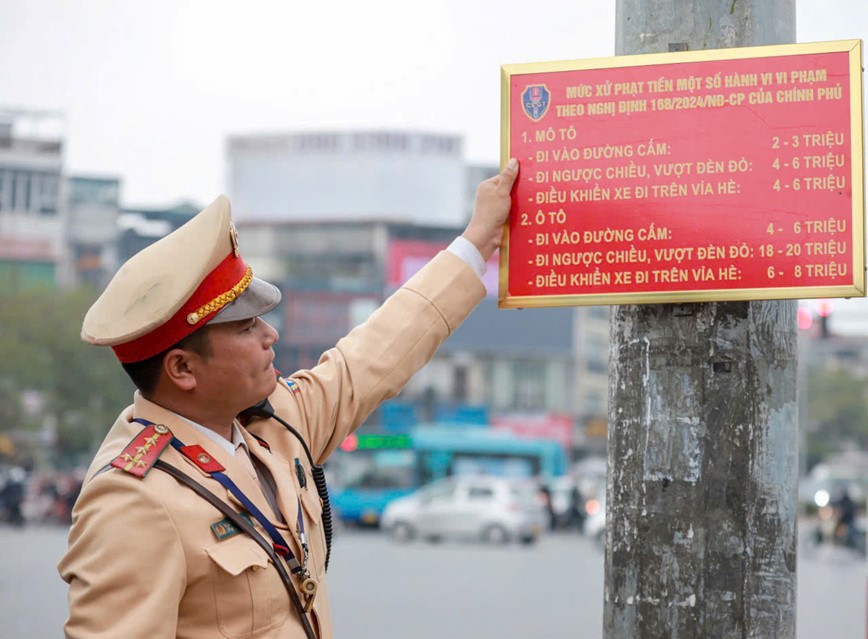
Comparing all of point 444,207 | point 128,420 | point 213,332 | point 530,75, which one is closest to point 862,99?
point 530,75

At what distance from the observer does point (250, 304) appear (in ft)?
7.92

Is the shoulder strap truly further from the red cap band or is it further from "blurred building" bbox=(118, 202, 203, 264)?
"blurred building" bbox=(118, 202, 203, 264)

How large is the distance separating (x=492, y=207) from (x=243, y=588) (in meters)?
0.97

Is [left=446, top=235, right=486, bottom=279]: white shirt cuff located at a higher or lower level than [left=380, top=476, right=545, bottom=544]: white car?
higher

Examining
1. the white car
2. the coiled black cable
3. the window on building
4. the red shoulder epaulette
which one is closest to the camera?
the red shoulder epaulette

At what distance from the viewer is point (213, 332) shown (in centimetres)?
Answer: 238

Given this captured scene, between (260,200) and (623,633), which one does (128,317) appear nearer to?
(623,633)

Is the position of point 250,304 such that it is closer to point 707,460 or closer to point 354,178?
point 707,460

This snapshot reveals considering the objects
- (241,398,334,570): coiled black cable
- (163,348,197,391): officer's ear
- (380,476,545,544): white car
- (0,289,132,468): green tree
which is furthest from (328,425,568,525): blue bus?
(163,348,197,391): officer's ear

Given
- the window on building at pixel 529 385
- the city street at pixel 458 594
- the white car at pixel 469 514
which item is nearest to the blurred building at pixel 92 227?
the window on building at pixel 529 385

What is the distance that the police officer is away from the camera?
2.12 metres

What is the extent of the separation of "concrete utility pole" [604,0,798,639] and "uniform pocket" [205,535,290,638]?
73 cm

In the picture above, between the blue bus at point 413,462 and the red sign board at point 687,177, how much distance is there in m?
26.7

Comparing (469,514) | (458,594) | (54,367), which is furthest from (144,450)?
(54,367)
